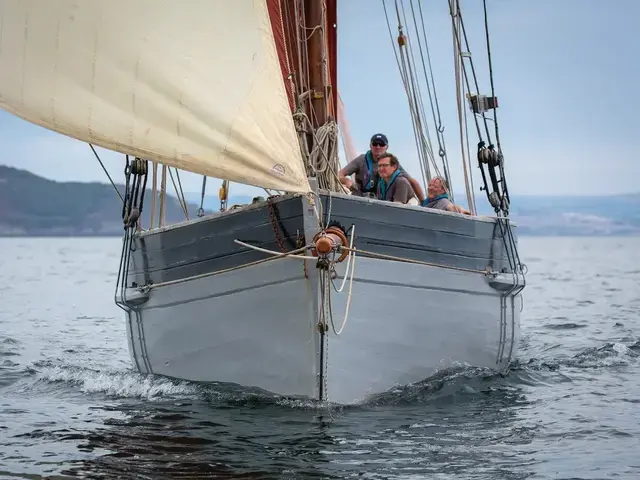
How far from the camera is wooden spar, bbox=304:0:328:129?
39.8 ft

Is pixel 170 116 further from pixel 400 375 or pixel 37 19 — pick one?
pixel 400 375

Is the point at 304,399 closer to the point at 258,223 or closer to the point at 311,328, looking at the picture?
the point at 311,328

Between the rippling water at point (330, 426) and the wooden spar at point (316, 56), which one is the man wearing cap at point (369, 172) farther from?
the rippling water at point (330, 426)

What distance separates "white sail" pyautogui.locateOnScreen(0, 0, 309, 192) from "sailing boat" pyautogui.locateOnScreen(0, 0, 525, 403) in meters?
0.01

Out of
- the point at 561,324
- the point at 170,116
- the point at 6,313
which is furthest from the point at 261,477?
the point at 6,313

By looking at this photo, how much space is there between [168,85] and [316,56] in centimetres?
300

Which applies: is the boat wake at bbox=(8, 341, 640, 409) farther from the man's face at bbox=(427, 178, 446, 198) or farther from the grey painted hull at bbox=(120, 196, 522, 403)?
the man's face at bbox=(427, 178, 446, 198)

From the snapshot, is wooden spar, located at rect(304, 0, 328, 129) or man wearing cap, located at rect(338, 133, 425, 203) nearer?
wooden spar, located at rect(304, 0, 328, 129)

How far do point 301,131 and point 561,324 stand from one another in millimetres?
13915

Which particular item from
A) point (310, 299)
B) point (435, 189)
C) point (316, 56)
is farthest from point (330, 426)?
point (316, 56)

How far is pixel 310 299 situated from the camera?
430 inches

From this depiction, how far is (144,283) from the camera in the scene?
12.8 m

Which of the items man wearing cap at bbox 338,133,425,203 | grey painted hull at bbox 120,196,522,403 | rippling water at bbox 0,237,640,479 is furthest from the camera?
man wearing cap at bbox 338,133,425,203

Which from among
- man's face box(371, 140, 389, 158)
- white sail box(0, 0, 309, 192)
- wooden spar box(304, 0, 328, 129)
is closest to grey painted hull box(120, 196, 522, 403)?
white sail box(0, 0, 309, 192)
